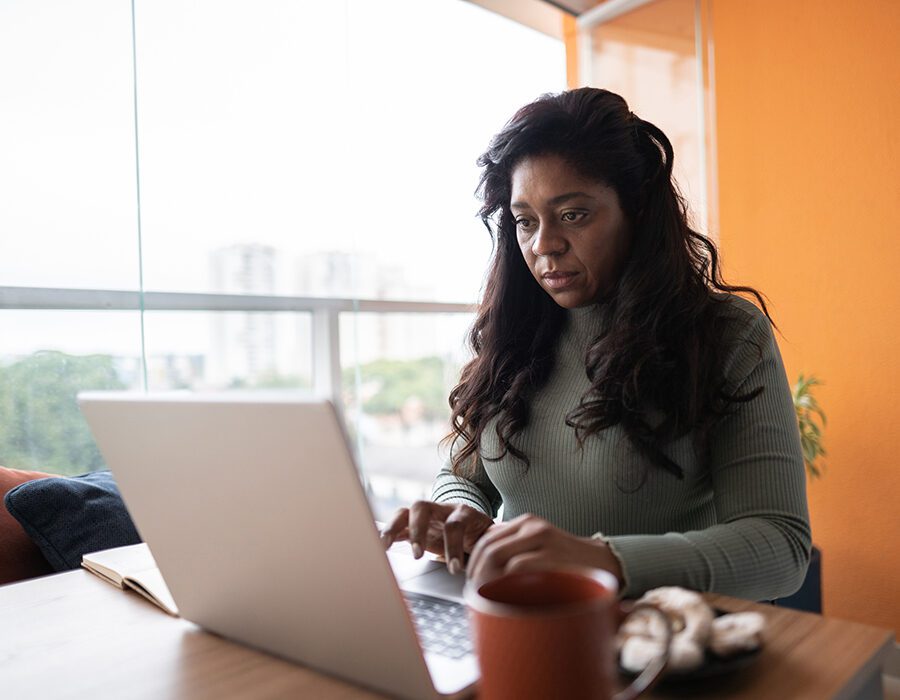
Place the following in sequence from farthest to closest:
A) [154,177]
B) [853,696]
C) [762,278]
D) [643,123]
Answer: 1. [762,278]
2. [154,177]
3. [643,123]
4. [853,696]

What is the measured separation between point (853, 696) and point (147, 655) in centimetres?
66

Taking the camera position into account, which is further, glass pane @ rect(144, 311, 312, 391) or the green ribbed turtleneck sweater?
glass pane @ rect(144, 311, 312, 391)

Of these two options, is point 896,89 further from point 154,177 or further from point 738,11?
point 154,177

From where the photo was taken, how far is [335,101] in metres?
2.62

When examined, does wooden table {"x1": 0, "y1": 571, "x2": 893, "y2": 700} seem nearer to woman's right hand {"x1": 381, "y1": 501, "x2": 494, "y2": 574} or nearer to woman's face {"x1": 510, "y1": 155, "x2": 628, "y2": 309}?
woman's right hand {"x1": 381, "y1": 501, "x2": 494, "y2": 574}

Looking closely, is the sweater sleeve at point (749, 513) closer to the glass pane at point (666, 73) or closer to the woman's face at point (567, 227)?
the woman's face at point (567, 227)

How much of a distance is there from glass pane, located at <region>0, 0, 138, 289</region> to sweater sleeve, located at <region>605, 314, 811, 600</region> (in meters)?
1.60

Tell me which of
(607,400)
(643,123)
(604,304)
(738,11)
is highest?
(738,11)

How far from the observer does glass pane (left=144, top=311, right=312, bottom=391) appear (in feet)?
7.01

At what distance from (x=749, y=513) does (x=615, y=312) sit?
42 centimetres

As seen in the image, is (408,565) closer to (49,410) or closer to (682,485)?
(682,485)

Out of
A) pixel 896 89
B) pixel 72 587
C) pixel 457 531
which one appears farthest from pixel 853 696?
pixel 896 89

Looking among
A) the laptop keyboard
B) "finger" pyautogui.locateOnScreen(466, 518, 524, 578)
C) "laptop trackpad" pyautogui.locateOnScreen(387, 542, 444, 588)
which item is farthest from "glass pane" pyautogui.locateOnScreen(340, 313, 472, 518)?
"finger" pyautogui.locateOnScreen(466, 518, 524, 578)

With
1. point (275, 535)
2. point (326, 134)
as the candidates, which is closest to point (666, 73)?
point (326, 134)
